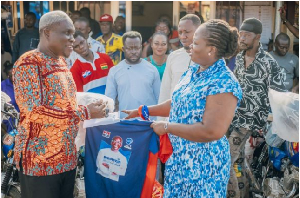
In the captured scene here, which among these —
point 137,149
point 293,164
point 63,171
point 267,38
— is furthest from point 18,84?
point 267,38

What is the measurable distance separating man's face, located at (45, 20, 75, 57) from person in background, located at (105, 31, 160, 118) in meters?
2.01

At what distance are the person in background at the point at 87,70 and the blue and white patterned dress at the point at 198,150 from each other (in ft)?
8.32

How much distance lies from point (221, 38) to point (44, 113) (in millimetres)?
1295

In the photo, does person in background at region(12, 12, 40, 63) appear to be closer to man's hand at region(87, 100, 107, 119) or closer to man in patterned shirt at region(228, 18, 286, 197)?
man in patterned shirt at region(228, 18, 286, 197)

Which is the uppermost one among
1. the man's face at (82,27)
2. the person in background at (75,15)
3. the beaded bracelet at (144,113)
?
the person in background at (75,15)

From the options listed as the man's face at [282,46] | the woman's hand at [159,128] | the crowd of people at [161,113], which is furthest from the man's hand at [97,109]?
the man's face at [282,46]

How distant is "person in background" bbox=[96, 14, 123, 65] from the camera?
780cm

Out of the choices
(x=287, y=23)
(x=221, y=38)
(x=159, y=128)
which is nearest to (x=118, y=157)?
(x=159, y=128)

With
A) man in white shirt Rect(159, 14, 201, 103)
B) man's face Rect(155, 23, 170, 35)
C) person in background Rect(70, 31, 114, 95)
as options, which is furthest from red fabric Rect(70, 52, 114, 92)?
man's face Rect(155, 23, 170, 35)

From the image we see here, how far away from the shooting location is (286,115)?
456 cm

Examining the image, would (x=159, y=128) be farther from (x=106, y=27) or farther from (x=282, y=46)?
(x=106, y=27)

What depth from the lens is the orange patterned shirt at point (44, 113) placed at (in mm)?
3213

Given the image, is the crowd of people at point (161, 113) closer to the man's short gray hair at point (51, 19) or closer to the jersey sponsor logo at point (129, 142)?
the man's short gray hair at point (51, 19)

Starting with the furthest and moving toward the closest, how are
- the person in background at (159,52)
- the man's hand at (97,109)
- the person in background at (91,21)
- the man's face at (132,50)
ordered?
the person in background at (91,21) → the person in background at (159,52) → the man's face at (132,50) → the man's hand at (97,109)
